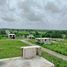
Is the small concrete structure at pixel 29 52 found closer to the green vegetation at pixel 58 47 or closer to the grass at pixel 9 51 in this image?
the grass at pixel 9 51

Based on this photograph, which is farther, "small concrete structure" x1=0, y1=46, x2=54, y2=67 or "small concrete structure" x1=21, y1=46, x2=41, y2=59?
"small concrete structure" x1=21, y1=46, x2=41, y2=59

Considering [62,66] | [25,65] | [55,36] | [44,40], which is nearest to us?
[25,65]

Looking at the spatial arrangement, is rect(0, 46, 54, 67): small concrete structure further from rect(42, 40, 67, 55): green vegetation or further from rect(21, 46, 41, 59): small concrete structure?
rect(42, 40, 67, 55): green vegetation

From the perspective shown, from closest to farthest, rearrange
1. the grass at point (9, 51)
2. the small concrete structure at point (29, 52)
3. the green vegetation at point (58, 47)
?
the small concrete structure at point (29, 52), the grass at point (9, 51), the green vegetation at point (58, 47)

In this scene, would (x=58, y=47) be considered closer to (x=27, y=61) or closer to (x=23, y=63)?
(x=27, y=61)

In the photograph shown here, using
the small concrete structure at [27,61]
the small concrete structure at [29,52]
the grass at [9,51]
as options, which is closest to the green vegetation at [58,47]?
the grass at [9,51]

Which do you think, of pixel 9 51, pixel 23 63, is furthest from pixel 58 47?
pixel 23 63

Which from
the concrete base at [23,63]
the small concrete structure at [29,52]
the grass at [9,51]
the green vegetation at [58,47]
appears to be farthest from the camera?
the green vegetation at [58,47]

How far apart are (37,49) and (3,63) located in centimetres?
212

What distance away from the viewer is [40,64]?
10.5m

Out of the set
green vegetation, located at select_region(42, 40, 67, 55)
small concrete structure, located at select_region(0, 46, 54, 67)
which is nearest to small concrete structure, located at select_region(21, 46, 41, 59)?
small concrete structure, located at select_region(0, 46, 54, 67)

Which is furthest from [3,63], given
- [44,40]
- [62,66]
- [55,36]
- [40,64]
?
[55,36]

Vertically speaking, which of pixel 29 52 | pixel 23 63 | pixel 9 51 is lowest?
pixel 9 51

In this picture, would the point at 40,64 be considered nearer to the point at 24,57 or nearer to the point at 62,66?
the point at 24,57
